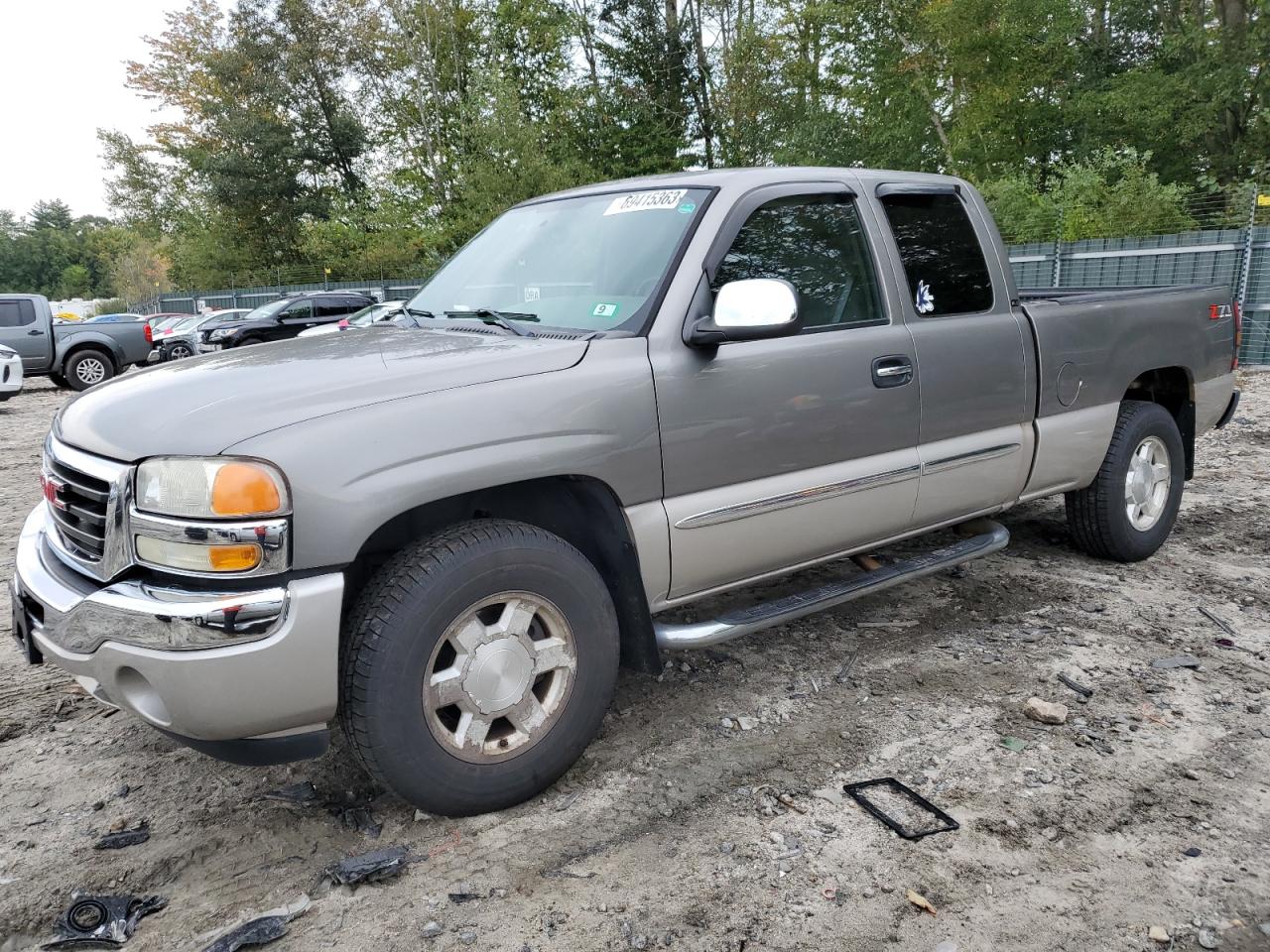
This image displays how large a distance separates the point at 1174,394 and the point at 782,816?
3.69 m

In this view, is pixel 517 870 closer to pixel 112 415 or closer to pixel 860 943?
pixel 860 943

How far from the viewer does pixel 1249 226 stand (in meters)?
13.2

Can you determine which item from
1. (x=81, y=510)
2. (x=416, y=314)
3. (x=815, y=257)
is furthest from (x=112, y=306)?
(x=815, y=257)

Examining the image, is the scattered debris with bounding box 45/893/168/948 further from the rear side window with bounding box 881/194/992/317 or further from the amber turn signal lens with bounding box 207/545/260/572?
the rear side window with bounding box 881/194/992/317

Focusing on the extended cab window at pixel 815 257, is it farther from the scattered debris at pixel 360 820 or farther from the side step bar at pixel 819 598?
the scattered debris at pixel 360 820

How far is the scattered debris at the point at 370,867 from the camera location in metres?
2.53

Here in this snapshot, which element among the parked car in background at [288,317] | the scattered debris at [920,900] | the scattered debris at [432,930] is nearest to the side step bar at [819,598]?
the scattered debris at [920,900]

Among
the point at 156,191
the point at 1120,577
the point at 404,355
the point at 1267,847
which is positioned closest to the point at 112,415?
the point at 404,355

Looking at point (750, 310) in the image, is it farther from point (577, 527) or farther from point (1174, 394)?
point (1174, 394)

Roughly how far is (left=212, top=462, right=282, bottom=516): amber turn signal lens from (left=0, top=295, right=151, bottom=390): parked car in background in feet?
53.6

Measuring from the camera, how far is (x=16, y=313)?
54.0 ft

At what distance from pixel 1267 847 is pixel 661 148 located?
2997 centimetres

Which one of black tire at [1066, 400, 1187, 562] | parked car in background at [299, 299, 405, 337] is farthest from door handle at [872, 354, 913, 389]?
parked car in background at [299, 299, 405, 337]

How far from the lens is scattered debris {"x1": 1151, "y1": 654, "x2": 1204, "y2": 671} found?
3793mm
